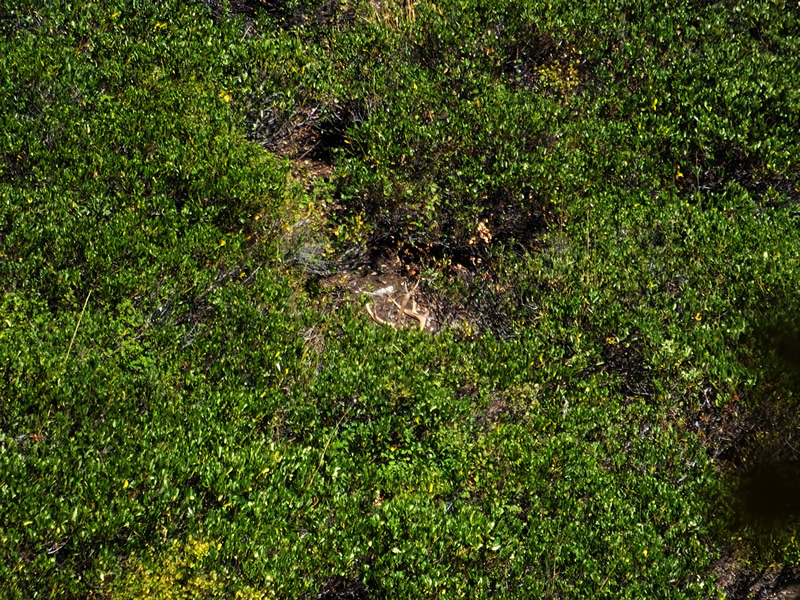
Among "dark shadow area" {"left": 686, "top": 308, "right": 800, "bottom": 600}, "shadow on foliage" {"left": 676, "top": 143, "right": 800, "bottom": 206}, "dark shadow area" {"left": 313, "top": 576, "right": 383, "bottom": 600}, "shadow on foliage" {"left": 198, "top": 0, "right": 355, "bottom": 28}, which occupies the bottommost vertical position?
"dark shadow area" {"left": 313, "top": 576, "right": 383, "bottom": 600}

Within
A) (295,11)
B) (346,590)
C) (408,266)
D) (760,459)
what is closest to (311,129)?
(295,11)

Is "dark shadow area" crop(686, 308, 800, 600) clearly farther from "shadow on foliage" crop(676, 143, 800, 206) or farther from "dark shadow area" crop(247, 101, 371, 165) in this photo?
"dark shadow area" crop(247, 101, 371, 165)

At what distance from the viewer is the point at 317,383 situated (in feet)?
20.0

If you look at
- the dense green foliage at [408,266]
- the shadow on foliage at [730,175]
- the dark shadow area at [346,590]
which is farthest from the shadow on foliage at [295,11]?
the dark shadow area at [346,590]

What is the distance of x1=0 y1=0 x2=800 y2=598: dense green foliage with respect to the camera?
5.06 metres

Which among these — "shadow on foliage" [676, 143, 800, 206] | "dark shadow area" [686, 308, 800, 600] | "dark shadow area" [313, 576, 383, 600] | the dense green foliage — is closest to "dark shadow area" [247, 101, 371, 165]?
the dense green foliage

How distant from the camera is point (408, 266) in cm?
798

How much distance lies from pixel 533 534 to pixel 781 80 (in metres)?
6.14

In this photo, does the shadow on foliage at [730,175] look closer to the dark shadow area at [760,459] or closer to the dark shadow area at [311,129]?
the dark shadow area at [760,459]

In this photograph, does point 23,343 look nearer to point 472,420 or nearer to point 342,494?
point 342,494

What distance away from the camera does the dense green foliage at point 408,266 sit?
5059 mm

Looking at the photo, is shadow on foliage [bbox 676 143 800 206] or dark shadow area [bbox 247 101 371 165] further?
shadow on foliage [bbox 676 143 800 206]

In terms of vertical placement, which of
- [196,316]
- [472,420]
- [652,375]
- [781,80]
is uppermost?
[781,80]

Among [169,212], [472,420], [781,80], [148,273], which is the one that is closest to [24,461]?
[148,273]
